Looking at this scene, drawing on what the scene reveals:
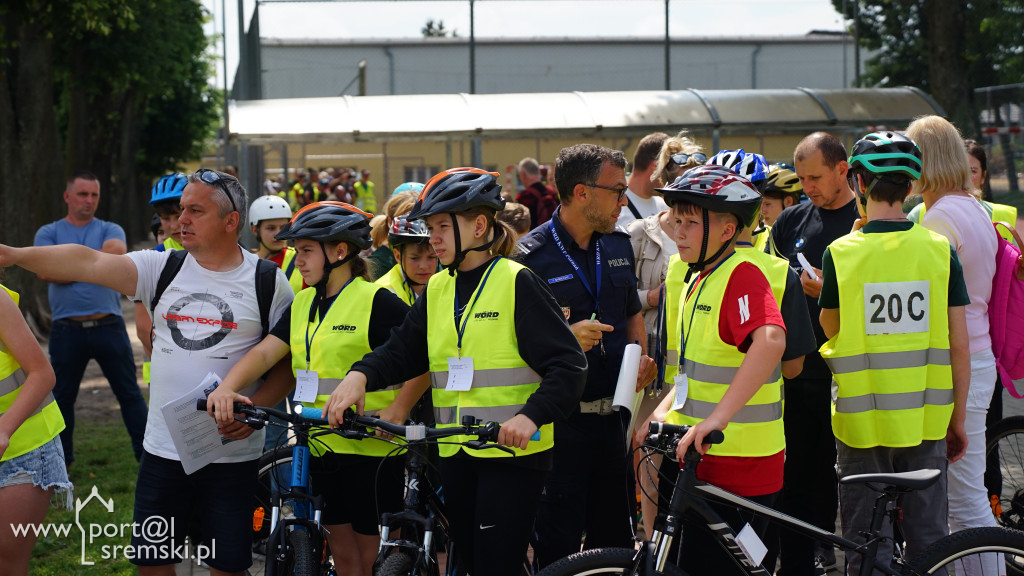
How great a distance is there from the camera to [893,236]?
162 inches

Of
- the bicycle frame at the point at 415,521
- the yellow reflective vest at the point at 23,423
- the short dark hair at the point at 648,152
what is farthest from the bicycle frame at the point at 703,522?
the short dark hair at the point at 648,152

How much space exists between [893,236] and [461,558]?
2.07m

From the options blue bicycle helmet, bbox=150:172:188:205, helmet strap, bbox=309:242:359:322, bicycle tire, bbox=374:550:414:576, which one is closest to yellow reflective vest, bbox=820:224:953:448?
bicycle tire, bbox=374:550:414:576

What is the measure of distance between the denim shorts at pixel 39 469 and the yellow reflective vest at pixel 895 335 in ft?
10.5

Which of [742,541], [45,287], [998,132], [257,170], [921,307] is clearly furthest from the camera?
[998,132]

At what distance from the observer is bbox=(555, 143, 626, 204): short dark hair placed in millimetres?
4613

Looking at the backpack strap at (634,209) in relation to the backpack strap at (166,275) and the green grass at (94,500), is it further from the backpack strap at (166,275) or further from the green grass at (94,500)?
the green grass at (94,500)

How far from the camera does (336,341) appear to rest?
4371 mm

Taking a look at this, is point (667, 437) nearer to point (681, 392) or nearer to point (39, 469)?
point (681, 392)

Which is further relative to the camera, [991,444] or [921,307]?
[991,444]

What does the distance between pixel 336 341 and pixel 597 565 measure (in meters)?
1.52

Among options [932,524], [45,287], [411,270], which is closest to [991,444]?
[932,524]

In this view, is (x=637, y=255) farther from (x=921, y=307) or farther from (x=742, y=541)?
(x=742, y=541)

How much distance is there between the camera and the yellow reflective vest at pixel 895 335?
13.5ft
